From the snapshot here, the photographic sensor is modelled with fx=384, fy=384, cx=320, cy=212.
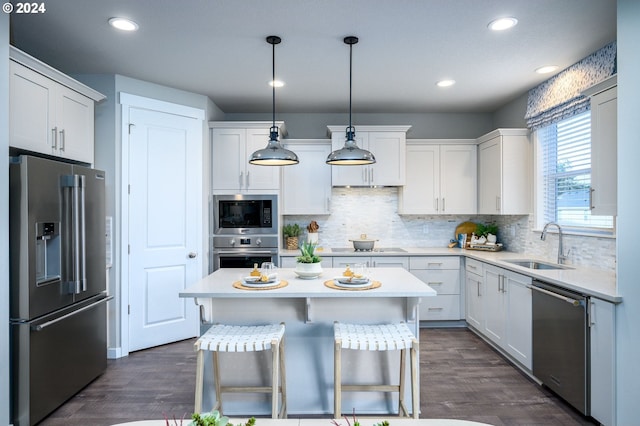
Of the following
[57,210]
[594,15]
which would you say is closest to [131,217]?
[57,210]

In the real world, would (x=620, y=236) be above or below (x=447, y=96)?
below

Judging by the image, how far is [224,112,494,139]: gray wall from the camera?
500 cm

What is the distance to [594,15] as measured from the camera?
249 cm

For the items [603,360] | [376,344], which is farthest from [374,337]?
[603,360]

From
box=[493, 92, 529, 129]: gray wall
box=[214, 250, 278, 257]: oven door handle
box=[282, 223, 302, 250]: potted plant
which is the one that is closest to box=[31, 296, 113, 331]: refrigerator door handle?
box=[214, 250, 278, 257]: oven door handle

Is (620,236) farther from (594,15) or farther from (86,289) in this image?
(86,289)

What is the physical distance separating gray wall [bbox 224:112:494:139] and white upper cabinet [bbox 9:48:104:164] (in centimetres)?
204

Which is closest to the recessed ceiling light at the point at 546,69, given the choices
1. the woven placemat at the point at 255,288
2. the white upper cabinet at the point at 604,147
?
the white upper cabinet at the point at 604,147

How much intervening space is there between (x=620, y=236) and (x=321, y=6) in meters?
2.25

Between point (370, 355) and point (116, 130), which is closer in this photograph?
point (370, 355)

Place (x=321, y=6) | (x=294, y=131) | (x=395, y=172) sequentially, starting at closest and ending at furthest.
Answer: (x=321, y=6) → (x=395, y=172) → (x=294, y=131)

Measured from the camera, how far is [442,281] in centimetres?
440

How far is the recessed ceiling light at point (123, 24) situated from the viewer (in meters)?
2.56

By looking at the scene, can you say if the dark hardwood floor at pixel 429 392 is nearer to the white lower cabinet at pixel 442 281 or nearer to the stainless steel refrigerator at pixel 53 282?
the stainless steel refrigerator at pixel 53 282
